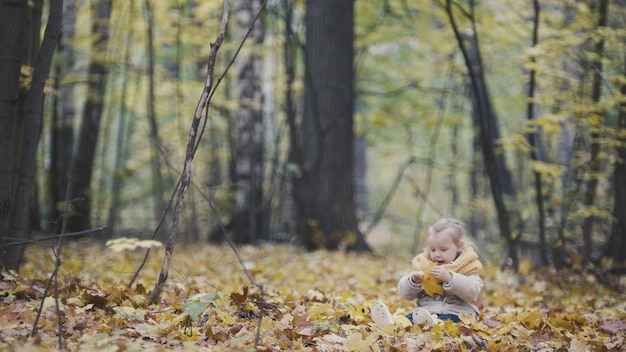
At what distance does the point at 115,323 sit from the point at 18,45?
2130mm

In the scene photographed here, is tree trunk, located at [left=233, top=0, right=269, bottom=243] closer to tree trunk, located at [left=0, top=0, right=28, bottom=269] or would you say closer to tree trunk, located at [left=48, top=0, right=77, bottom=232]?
tree trunk, located at [left=48, top=0, right=77, bottom=232]

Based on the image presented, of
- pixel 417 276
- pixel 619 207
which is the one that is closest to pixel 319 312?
pixel 417 276

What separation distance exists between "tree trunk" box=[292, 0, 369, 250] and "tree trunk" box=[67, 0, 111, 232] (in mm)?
3590

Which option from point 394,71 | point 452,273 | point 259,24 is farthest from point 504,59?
point 452,273

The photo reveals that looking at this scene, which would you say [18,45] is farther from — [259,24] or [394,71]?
[394,71]

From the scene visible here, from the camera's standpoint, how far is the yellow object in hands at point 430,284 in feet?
12.8

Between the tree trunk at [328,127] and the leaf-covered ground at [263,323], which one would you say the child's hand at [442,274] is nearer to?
the leaf-covered ground at [263,323]

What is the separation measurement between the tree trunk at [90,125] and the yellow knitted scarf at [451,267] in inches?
320

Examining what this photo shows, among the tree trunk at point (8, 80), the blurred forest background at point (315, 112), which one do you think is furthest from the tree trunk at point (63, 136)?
the tree trunk at point (8, 80)

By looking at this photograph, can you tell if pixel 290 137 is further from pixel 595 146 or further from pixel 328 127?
pixel 595 146

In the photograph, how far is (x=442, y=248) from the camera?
4086mm

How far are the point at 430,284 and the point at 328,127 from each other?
672 cm

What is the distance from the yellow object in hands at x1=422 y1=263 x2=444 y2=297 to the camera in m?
3.90

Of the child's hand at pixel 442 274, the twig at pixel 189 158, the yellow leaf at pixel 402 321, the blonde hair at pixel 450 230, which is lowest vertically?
the yellow leaf at pixel 402 321
